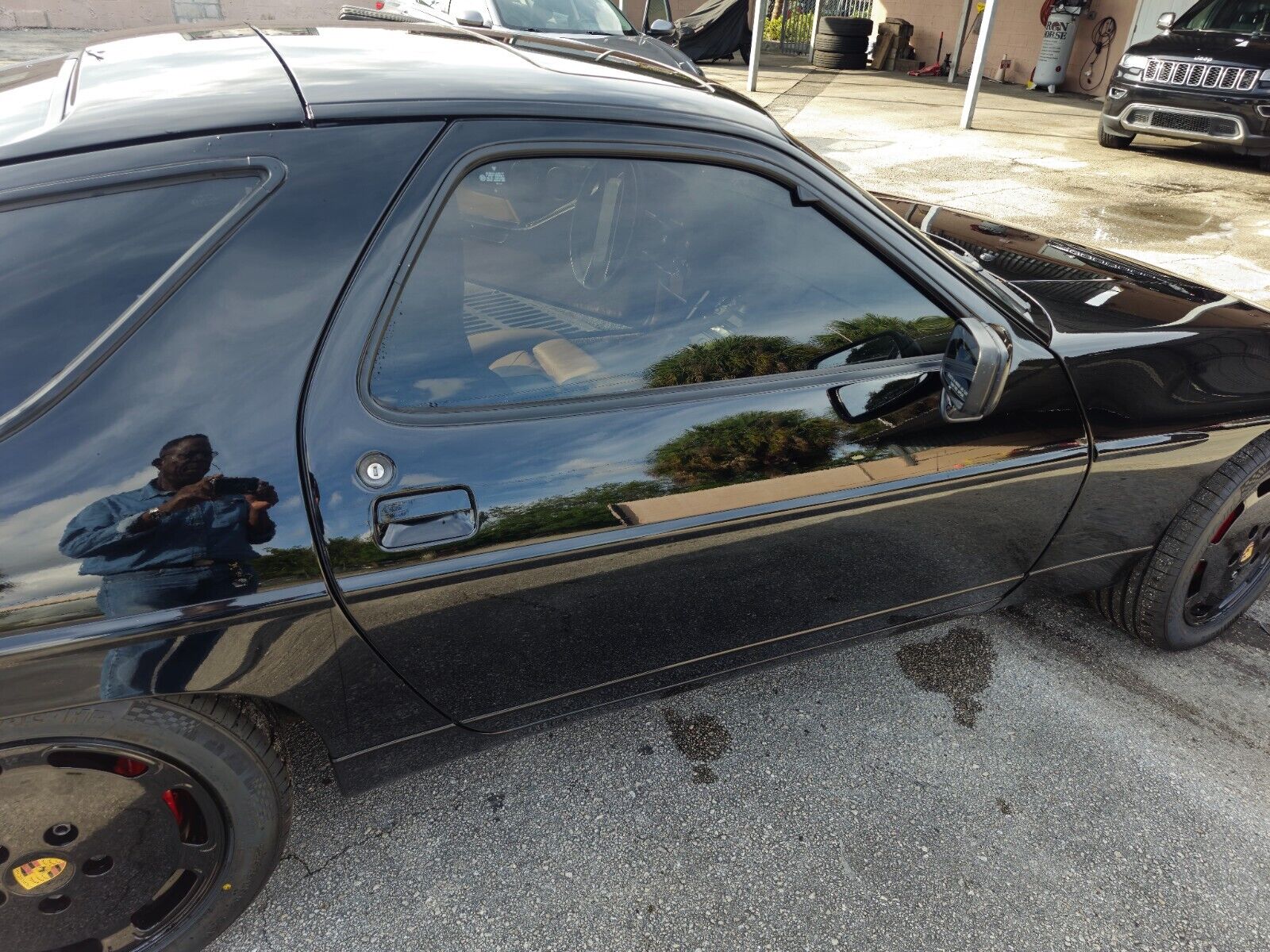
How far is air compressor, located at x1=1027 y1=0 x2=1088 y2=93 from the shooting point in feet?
42.7

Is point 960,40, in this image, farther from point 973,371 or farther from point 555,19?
point 973,371

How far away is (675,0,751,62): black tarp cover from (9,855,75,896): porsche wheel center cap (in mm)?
15986

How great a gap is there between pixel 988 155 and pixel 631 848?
8.77m

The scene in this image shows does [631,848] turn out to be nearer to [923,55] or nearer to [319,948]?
[319,948]

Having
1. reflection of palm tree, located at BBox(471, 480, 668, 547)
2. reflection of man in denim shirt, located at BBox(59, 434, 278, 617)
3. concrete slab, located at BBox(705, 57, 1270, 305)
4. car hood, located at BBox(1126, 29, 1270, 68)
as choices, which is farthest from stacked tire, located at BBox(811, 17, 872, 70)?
reflection of man in denim shirt, located at BBox(59, 434, 278, 617)

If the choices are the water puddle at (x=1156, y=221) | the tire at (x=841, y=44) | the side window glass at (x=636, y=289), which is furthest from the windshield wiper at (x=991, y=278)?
the tire at (x=841, y=44)

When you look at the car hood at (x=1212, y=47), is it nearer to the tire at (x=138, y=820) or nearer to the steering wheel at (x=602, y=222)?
the steering wheel at (x=602, y=222)

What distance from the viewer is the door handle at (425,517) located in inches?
54.7

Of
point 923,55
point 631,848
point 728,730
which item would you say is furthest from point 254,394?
point 923,55

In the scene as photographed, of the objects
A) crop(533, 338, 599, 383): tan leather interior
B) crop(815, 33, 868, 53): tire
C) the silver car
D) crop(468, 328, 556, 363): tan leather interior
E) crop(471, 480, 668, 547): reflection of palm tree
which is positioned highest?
the silver car

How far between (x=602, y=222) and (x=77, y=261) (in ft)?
3.25

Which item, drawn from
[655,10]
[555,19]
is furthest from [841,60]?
[555,19]

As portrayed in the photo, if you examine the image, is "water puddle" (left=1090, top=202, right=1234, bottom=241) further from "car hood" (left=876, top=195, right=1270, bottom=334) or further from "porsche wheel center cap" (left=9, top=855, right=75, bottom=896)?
"porsche wheel center cap" (left=9, top=855, right=75, bottom=896)

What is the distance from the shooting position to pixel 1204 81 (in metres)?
7.87
